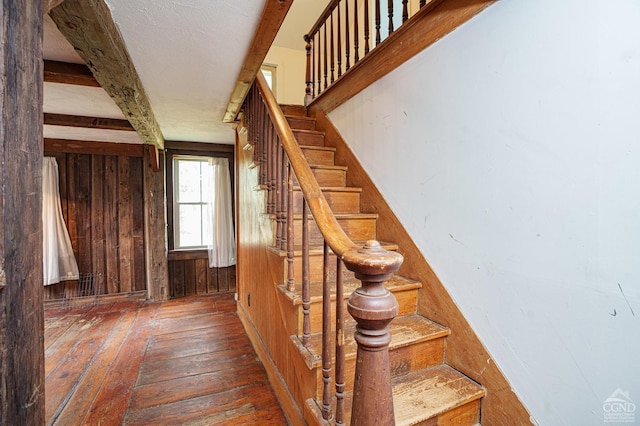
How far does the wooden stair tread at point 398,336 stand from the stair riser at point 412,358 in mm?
33

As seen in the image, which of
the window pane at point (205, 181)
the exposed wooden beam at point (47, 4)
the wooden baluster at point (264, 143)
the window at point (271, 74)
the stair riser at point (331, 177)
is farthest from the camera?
the window at point (271, 74)

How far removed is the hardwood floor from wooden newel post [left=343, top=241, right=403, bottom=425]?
1.11 meters

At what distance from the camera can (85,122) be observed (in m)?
2.89

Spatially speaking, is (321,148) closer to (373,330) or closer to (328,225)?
(328,225)

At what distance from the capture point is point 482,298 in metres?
1.27

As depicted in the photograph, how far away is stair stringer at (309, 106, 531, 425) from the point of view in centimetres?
117

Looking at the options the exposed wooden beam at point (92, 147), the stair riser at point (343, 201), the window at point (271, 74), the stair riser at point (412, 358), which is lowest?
the stair riser at point (412, 358)

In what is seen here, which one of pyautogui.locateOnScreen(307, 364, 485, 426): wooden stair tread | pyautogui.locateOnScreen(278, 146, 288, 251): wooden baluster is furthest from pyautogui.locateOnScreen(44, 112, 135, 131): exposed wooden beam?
pyautogui.locateOnScreen(307, 364, 485, 426): wooden stair tread

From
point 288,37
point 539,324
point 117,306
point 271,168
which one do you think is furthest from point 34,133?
point 288,37

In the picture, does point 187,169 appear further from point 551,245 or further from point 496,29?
point 551,245

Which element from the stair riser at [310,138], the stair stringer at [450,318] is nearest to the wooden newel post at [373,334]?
the stair stringer at [450,318]

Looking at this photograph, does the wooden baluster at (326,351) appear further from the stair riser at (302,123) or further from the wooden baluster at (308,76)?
the wooden baluster at (308,76)

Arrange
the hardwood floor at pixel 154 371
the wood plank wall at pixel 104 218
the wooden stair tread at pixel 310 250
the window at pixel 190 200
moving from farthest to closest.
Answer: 1. the window at pixel 190 200
2. the wood plank wall at pixel 104 218
3. the hardwood floor at pixel 154 371
4. the wooden stair tread at pixel 310 250

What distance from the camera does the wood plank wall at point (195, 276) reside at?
394 centimetres
